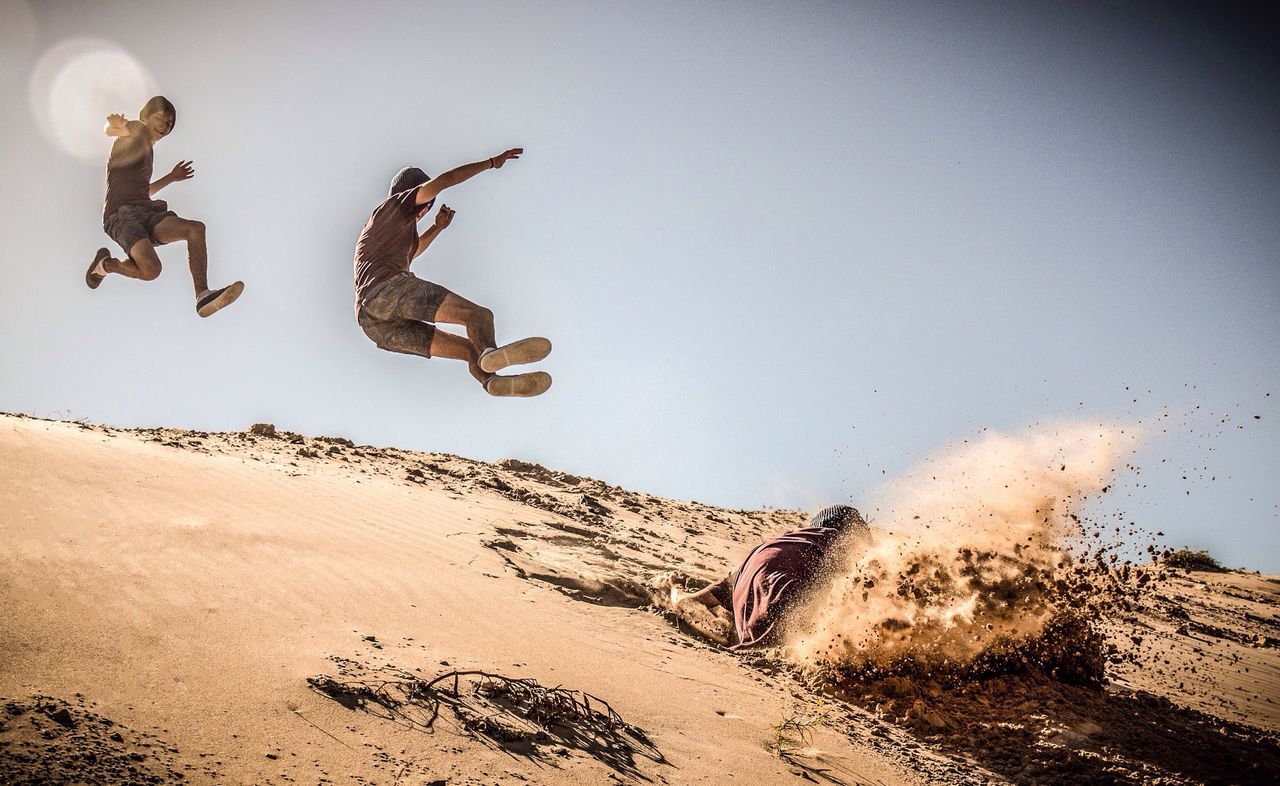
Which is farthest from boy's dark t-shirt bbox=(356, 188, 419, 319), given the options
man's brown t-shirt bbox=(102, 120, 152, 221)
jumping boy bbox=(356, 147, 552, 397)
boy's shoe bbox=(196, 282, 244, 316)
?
man's brown t-shirt bbox=(102, 120, 152, 221)

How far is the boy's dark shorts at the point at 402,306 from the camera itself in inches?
174

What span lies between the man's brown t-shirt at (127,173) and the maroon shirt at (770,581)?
5908 millimetres

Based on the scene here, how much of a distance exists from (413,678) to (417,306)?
2.50 meters

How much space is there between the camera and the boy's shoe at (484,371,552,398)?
177 inches

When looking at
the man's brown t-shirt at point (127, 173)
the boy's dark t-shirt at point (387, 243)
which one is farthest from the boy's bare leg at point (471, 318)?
the man's brown t-shirt at point (127, 173)

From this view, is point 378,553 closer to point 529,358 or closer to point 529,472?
point 529,358

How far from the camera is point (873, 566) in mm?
4617

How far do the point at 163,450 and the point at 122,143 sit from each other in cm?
285

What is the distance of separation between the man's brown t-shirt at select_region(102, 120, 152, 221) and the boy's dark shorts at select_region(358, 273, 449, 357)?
2.65 meters

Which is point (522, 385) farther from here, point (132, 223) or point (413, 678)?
point (132, 223)

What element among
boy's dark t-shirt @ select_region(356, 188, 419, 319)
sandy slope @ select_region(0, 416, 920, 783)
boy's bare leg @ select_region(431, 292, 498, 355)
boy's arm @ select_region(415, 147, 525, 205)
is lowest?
sandy slope @ select_region(0, 416, 920, 783)

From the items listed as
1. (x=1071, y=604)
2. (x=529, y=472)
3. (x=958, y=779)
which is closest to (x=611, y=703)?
(x=958, y=779)

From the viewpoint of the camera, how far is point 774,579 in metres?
4.91

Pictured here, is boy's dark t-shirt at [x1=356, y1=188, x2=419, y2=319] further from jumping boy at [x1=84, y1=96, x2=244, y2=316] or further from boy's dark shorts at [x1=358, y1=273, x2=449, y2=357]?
jumping boy at [x1=84, y1=96, x2=244, y2=316]
